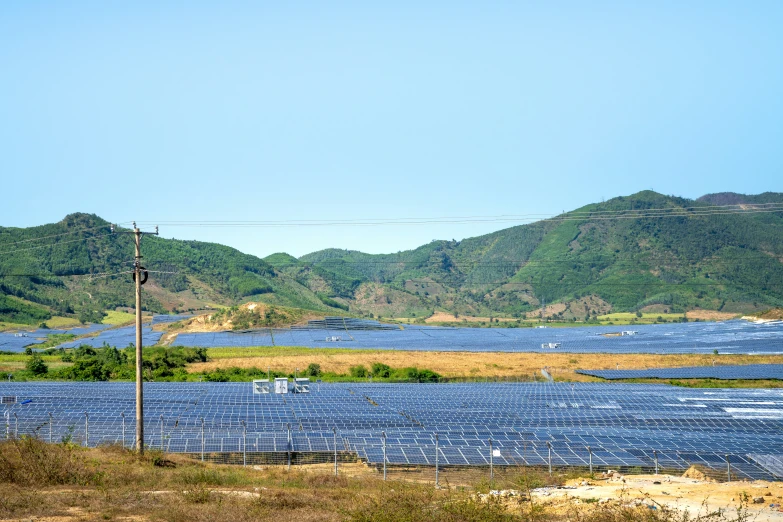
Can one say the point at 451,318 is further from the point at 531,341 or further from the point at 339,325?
the point at 531,341

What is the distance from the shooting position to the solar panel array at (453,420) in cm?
2591

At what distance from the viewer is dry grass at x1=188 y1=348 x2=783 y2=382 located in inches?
2469

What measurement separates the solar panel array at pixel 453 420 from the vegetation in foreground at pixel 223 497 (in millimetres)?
3571

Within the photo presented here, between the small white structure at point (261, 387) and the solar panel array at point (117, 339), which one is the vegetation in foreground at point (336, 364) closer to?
the small white structure at point (261, 387)

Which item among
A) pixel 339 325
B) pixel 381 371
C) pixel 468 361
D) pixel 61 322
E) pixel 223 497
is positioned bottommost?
pixel 468 361

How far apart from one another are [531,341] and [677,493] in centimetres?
8000

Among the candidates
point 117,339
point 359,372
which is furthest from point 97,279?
point 359,372

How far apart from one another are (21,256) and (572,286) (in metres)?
126

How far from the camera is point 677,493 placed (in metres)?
19.2

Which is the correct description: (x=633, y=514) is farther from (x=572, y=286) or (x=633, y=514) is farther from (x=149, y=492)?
(x=572, y=286)

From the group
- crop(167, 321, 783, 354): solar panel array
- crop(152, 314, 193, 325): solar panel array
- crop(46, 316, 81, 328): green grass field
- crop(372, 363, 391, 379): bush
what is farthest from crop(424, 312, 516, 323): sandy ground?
crop(372, 363, 391, 379): bush

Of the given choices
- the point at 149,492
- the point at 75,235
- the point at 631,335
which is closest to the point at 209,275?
the point at 75,235

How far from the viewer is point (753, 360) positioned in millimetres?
66375

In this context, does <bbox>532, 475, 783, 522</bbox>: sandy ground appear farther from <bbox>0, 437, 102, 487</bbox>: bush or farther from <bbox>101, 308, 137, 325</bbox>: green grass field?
<bbox>101, 308, 137, 325</bbox>: green grass field
